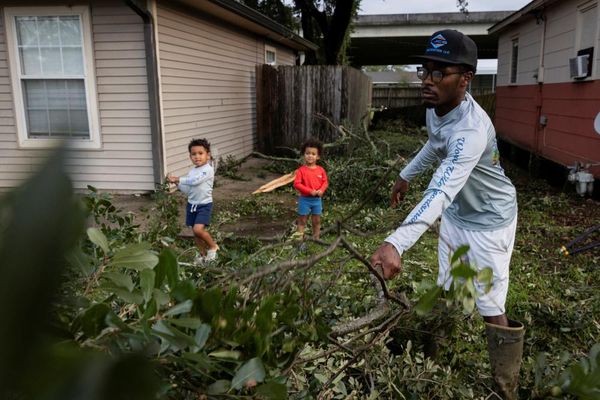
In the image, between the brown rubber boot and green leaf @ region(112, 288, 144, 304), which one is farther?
the brown rubber boot

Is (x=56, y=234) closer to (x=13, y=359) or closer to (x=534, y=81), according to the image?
(x=13, y=359)

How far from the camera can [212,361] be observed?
111 centimetres

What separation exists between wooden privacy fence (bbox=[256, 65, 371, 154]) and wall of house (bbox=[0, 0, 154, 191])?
467cm

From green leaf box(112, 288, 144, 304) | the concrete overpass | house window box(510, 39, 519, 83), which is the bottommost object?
green leaf box(112, 288, 144, 304)

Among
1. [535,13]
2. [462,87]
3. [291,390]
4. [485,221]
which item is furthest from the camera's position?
[535,13]

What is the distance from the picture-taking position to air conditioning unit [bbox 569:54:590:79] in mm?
8570

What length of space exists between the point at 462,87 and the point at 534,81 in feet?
33.9

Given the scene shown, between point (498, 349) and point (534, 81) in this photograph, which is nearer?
point (498, 349)

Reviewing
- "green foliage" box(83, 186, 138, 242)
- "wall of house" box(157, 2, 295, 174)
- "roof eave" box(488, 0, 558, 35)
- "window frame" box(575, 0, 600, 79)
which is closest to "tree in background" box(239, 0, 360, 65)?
"wall of house" box(157, 2, 295, 174)

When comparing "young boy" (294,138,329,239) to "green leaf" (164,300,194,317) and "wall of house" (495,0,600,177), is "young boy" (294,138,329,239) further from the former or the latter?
"green leaf" (164,300,194,317)

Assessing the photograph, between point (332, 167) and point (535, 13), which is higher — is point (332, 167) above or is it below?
below

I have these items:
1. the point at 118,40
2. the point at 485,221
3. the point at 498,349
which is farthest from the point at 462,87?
the point at 118,40

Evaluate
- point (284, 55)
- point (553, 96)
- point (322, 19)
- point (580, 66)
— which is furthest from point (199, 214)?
point (322, 19)

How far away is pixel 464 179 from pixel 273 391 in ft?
5.26
